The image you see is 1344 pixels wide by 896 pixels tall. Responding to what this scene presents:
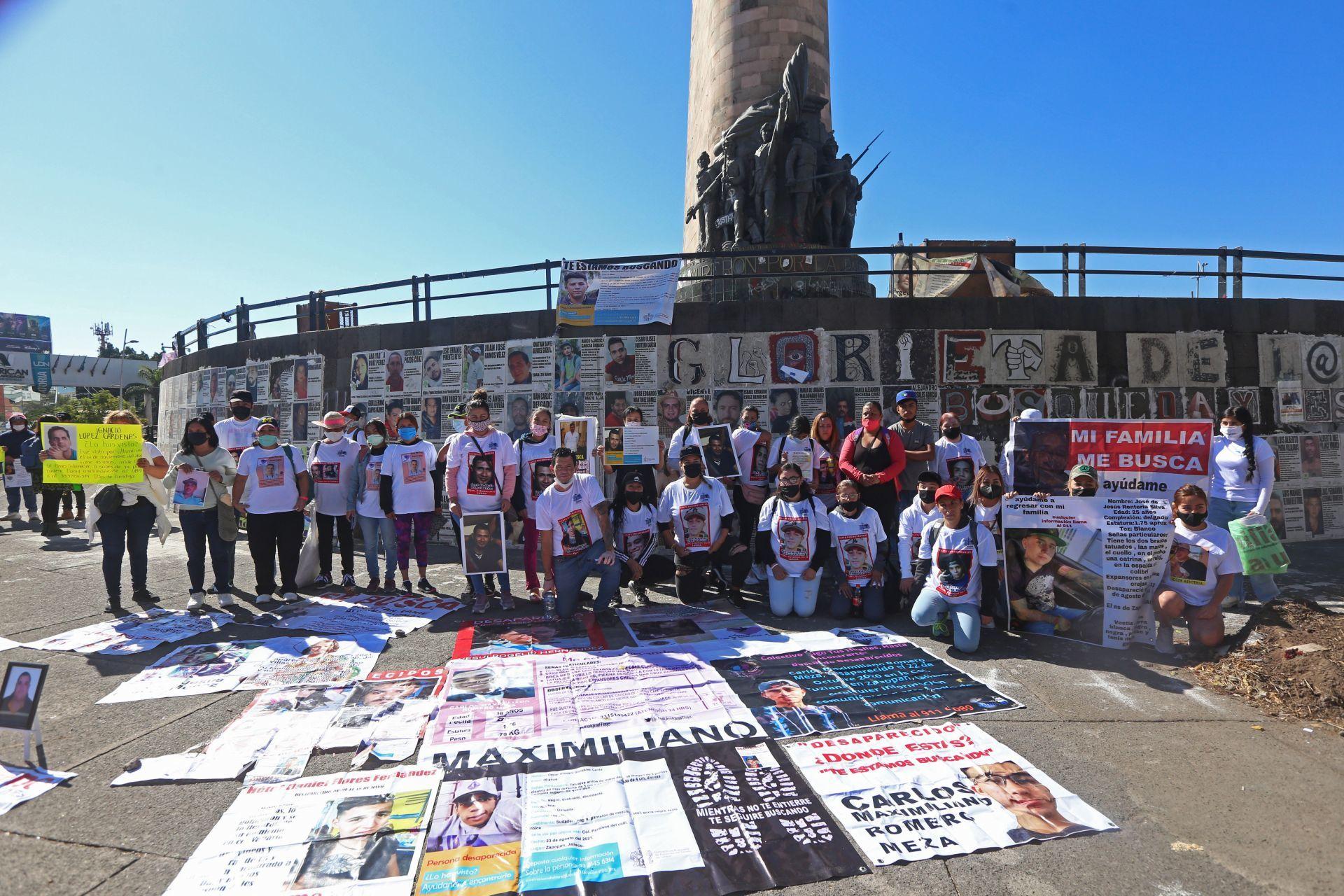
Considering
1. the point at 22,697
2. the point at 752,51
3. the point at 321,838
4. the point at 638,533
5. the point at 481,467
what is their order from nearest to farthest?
the point at 321,838, the point at 22,697, the point at 481,467, the point at 638,533, the point at 752,51

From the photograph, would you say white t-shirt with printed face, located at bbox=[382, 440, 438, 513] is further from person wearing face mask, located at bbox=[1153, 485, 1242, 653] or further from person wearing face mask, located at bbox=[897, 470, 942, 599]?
person wearing face mask, located at bbox=[1153, 485, 1242, 653]

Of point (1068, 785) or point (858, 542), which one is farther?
point (858, 542)

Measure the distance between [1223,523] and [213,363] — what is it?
15.8 m

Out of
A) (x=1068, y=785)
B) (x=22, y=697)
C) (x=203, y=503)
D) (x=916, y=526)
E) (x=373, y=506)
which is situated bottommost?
(x=1068, y=785)

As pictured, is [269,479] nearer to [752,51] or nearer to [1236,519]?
[1236,519]

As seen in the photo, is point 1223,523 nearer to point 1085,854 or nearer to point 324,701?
point 1085,854

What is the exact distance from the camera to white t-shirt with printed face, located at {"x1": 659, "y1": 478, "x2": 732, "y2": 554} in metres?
6.71

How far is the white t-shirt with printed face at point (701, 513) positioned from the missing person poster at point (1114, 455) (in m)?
2.70

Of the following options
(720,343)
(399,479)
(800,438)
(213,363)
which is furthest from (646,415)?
(213,363)

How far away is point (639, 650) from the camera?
16.8 ft

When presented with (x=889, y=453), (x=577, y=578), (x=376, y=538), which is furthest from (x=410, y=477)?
(x=889, y=453)

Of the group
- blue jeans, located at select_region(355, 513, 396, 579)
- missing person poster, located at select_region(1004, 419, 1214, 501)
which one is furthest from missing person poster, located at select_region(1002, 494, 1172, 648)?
blue jeans, located at select_region(355, 513, 396, 579)

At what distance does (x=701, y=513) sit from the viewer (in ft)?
22.1

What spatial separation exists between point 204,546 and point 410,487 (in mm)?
1858
